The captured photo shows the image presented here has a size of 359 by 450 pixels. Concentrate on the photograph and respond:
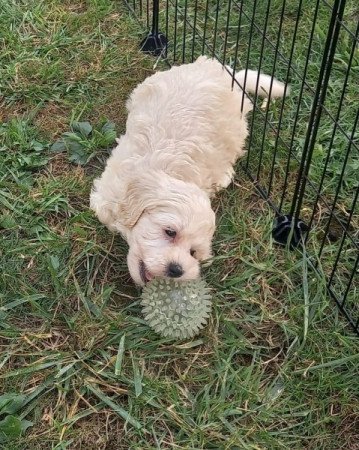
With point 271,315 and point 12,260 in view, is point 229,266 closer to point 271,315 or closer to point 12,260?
point 271,315

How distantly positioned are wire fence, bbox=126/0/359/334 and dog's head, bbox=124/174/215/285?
420 mm

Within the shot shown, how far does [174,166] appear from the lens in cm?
251

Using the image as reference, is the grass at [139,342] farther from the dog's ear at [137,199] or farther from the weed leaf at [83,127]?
the dog's ear at [137,199]

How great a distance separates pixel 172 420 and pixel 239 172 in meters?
1.21

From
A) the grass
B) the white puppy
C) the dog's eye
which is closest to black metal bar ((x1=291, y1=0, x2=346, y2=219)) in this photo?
the grass

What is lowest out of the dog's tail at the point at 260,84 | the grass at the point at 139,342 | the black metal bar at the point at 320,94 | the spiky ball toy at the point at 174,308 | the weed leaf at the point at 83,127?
the grass at the point at 139,342

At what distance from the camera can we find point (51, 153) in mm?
2949

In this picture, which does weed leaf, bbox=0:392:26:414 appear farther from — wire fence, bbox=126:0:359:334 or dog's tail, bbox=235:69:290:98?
dog's tail, bbox=235:69:290:98

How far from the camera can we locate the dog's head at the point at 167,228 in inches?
89.3

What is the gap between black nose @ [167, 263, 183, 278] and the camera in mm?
2254

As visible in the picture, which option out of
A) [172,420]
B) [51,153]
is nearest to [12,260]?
[51,153]

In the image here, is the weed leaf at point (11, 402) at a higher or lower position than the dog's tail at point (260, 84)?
lower

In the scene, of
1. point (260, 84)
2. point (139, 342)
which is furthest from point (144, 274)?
point (260, 84)

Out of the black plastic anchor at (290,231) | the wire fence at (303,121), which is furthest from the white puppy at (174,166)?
the black plastic anchor at (290,231)
